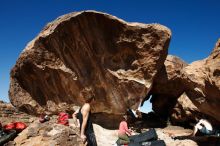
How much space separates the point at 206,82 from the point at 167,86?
6192mm

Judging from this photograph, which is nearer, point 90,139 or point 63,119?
point 90,139

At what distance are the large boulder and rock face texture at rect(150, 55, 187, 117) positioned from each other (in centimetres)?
357

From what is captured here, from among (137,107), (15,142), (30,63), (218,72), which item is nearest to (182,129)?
(137,107)

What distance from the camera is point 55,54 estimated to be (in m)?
15.8

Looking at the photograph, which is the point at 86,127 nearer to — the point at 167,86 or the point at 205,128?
the point at 205,128

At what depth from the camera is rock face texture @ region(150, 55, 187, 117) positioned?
56.6ft

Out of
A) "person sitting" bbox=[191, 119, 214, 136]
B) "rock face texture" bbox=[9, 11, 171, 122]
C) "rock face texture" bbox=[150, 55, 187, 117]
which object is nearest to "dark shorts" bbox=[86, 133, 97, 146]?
"person sitting" bbox=[191, 119, 214, 136]

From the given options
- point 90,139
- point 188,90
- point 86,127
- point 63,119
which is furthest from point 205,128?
point 86,127

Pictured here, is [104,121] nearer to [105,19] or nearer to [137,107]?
[137,107]

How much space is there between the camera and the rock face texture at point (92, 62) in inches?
602

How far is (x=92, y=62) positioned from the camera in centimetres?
1595

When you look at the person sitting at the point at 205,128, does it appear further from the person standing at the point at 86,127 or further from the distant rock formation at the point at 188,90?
the person standing at the point at 86,127

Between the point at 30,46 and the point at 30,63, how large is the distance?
868 mm

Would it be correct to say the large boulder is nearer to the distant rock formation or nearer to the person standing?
the distant rock formation
